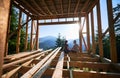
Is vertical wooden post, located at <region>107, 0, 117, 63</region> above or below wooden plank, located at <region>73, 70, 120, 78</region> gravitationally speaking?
above

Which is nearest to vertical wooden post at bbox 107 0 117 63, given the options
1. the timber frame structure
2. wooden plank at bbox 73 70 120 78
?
the timber frame structure

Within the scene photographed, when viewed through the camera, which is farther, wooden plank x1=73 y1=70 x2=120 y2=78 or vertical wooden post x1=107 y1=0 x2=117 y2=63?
vertical wooden post x1=107 y1=0 x2=117 y2=63

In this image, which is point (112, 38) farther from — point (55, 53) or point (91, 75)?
point (55, 53)

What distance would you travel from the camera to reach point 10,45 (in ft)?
42.6

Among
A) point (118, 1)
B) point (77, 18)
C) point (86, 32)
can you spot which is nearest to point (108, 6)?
point (86, 32)

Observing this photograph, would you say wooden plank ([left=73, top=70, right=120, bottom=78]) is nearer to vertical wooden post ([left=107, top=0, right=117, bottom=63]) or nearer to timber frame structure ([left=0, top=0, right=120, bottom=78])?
timber frame structure ([left=0, top=0, right=120, bottom=78])

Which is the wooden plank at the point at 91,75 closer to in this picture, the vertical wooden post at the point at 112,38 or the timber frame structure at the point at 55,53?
the timber frame structure at the point at 55,53

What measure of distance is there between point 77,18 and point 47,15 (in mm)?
2362

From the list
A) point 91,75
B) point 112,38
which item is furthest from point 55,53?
point 91,75

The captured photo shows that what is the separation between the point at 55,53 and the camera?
645 cm

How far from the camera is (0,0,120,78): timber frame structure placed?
2.55 meters

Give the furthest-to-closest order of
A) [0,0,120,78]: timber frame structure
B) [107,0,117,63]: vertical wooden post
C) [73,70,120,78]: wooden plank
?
[107,0,117,63]: vertical wooden post
[73,70,120,78]: wooden plank
[0,0,120,78]: timber frame structure

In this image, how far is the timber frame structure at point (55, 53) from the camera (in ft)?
8.38

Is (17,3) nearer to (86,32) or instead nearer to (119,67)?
(86,32)
